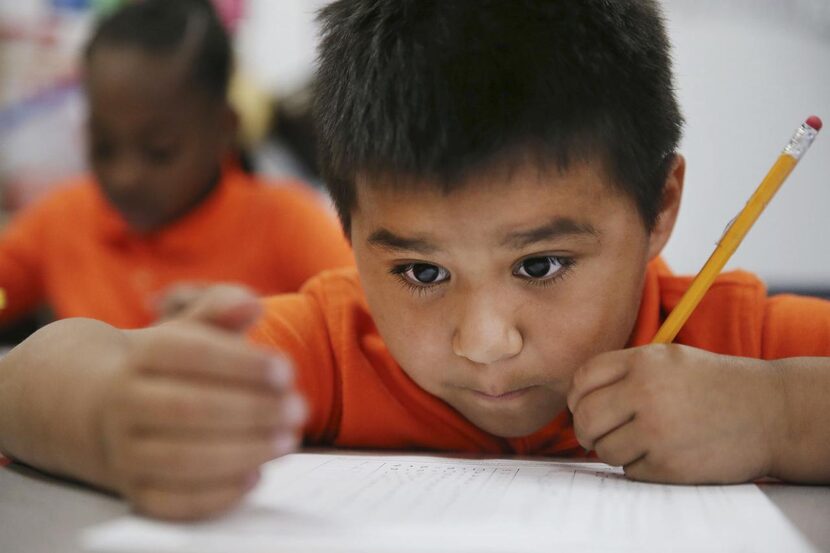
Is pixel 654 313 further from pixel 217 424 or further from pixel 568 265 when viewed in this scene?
pixel 217 424

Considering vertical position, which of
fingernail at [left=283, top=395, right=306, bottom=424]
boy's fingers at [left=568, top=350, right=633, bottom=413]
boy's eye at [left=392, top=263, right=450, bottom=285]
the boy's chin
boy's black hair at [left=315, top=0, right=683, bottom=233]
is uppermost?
boy's black hair at [left=315, top=0, right=683, bottom=233]

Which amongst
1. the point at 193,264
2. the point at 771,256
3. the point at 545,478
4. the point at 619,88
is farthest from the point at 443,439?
the point at 771,256

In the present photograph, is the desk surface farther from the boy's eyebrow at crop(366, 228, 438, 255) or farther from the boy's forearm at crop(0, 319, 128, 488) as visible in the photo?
the boy's eyebrow at crop(366, 228, 438, 255)

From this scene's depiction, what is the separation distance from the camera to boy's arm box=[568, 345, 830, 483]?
529mm

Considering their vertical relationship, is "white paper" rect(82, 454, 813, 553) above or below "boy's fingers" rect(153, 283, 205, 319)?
below

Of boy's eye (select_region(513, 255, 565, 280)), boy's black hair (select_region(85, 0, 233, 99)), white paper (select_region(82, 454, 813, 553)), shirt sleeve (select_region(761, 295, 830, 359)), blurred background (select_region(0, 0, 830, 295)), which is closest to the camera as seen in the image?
white paper (select_region(82, 454, 813, 553))

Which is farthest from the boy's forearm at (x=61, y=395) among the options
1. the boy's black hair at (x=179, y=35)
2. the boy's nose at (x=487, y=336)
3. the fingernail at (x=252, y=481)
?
the boy's black hair at (x=179, y=35)

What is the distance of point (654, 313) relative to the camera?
27.1 inches

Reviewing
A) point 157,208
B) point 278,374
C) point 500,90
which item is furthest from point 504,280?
point 157,208

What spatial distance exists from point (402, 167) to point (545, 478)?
0.72 feet

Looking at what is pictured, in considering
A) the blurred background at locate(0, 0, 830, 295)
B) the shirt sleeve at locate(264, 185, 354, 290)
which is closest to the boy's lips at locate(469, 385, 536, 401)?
the shirt sleeve at locate(264, 185, 354, 290)

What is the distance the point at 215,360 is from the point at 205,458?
0.15 feet

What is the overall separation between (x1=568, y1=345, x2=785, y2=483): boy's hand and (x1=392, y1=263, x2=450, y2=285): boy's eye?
0.12 metres

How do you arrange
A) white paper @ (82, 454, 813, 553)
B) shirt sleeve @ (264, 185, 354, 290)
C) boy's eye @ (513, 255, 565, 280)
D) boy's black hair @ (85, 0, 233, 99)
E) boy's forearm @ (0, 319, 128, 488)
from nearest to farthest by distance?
white paper @ (82, 454, 813, 553) < boy's forearm @ (0, 319, 128, 488) < boy's eye @ (513, 255, 565, 280) < shirt sleeve @ (264, 185, 354, 290) < boy's black hair @ (85, 0, 233, 99)
